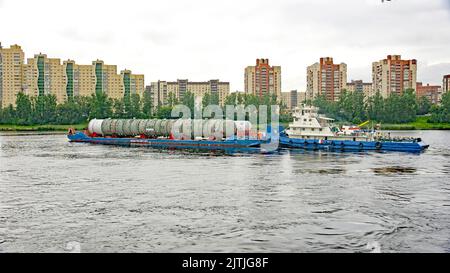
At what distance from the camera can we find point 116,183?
35156mm

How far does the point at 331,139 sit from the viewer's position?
6588 centimetres

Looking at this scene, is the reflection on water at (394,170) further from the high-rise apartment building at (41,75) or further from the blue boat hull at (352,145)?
the high-rise apartment building at (41,75)

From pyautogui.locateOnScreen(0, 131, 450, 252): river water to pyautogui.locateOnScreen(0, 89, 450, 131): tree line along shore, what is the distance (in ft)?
320

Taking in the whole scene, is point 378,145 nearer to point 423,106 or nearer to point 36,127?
point 36,127

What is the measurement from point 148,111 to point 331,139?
93502 millimetres

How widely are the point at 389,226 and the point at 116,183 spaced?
19.9 metres

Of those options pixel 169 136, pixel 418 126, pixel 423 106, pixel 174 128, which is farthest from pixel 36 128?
pixel 423 106

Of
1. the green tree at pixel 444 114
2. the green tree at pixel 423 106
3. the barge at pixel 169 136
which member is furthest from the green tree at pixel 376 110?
the barge at pixel 169 136

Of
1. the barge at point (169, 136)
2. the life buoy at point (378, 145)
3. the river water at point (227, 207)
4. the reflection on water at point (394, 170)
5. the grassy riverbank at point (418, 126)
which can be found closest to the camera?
the river water at point (227, 207)

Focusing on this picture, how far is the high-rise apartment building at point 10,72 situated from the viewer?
18288cm

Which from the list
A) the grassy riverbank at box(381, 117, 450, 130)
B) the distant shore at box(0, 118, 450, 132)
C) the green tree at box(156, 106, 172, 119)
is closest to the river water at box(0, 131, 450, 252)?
the grassy riverbank at box(381, 117, 450, 130)

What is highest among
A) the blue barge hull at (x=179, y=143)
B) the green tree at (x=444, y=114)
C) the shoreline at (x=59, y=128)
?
the green tree at (x=444, y=114)
